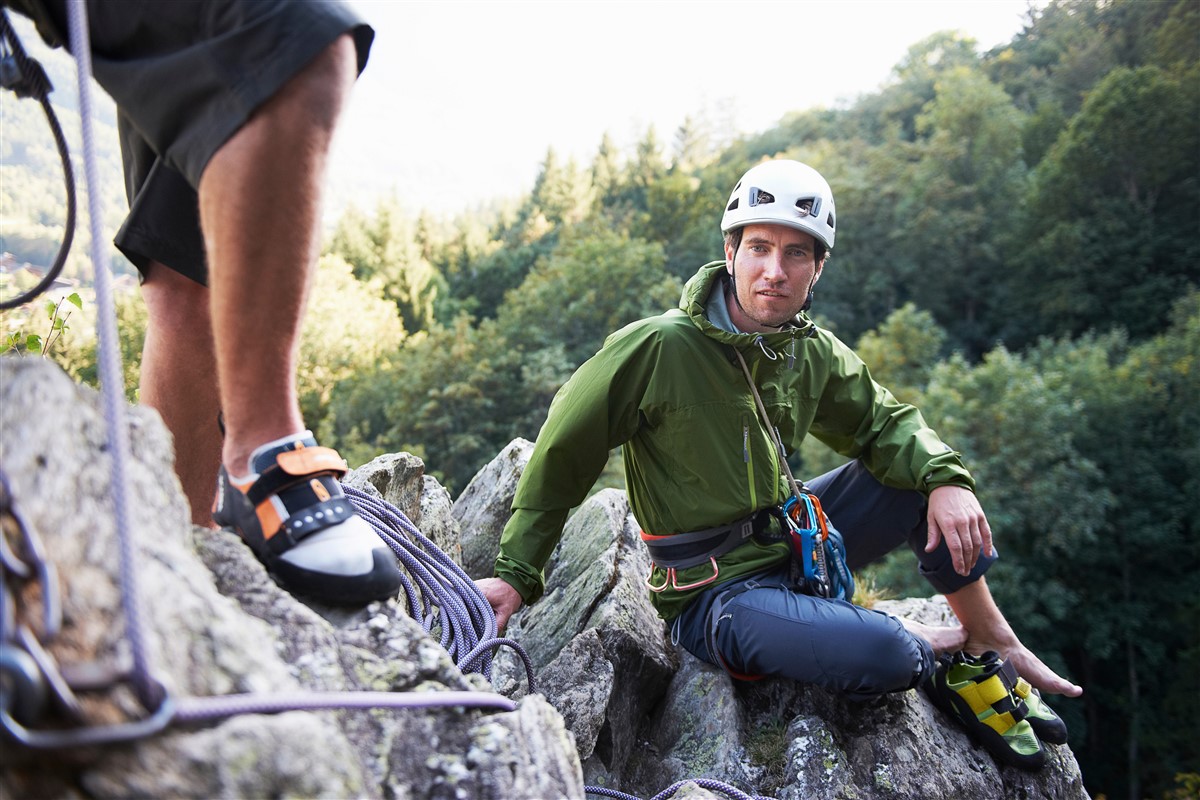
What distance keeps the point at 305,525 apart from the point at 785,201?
2.55m

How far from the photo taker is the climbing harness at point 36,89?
1.60 metres

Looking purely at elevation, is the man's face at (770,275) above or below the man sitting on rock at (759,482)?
above

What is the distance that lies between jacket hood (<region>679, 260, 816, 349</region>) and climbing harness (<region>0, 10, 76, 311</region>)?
6.89 feet

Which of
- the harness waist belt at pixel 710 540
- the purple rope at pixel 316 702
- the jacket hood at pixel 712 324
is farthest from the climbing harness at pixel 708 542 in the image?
the purple rope at pixel 316 702

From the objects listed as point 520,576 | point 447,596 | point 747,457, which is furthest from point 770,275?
point 447,596

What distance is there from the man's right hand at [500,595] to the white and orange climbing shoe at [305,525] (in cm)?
120

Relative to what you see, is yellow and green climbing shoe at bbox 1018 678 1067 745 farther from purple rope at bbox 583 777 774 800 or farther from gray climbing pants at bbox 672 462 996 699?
purple rope at bbox 583 777 774 800

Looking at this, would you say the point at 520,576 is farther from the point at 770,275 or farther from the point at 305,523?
the point at 770,275

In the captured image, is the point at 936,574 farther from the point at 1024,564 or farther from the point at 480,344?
the point at 480,344

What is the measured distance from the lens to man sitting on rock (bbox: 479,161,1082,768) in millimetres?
3084

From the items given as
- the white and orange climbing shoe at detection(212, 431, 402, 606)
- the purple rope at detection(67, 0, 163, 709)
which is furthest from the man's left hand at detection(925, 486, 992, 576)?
the purple rope at detection(67, 0, 163, 709)

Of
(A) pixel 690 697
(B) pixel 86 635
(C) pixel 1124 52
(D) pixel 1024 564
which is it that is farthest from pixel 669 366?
(C) pixel 1124 52

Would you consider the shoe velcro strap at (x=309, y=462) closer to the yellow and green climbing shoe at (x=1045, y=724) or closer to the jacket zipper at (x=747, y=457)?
the jacket zipper at (x=747, y=457)

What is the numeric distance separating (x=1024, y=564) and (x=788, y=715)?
25.0 metres
